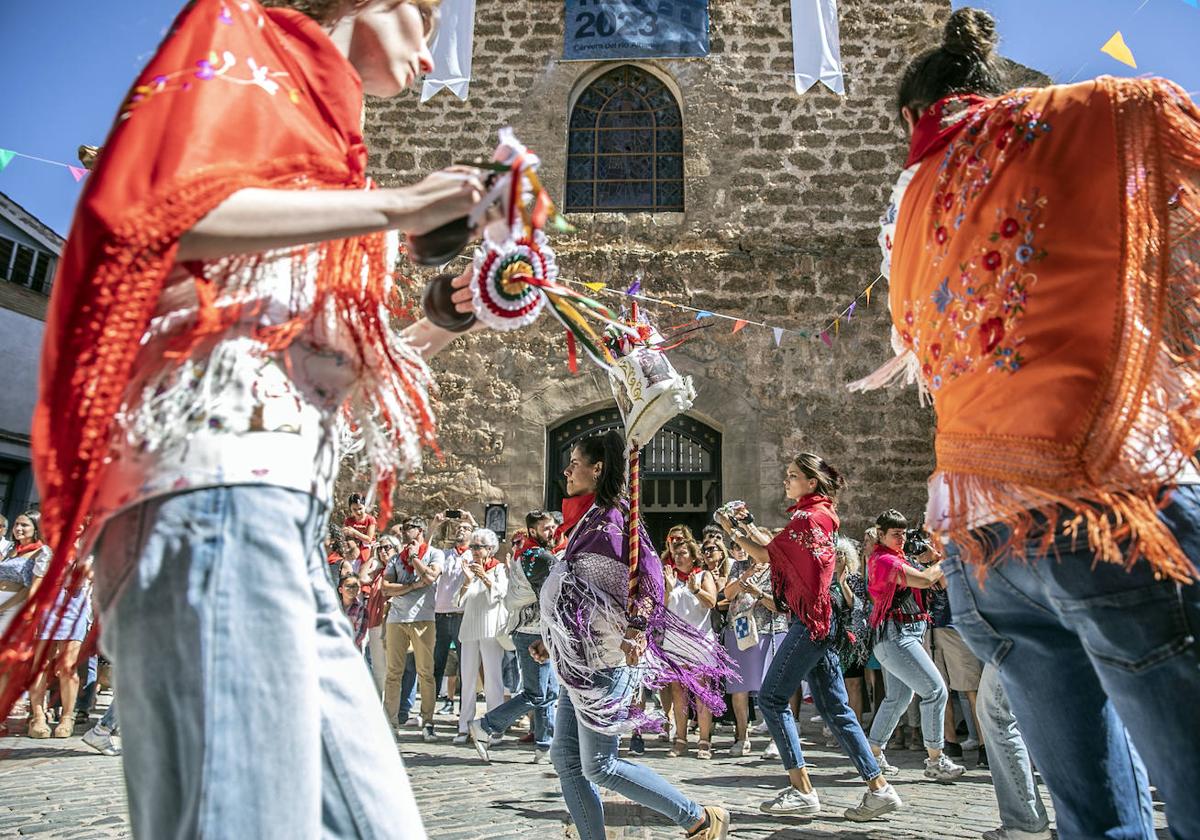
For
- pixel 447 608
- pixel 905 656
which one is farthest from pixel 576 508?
pixel 447 608

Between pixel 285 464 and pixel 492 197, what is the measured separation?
1.62 ft

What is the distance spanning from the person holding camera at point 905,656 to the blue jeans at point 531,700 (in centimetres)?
247

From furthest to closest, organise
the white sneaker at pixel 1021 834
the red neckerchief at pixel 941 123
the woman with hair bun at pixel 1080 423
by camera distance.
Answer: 1. the white sneaker at pixel 1021 834
2. the red neckerchief at pixel 941 123
3. the woman with hair bun at pixel 1080 423

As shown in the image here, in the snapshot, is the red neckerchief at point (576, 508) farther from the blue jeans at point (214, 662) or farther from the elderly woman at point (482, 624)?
the elderly woman at point (482, 624)

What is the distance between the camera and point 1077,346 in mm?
1629

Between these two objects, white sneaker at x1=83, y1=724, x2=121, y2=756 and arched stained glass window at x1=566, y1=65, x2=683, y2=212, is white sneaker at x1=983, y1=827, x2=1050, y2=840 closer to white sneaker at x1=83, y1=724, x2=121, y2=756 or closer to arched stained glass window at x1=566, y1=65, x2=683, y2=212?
white sneaker at x1=83, y1=724, x2=121, y2=756

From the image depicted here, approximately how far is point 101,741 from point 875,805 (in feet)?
18.2

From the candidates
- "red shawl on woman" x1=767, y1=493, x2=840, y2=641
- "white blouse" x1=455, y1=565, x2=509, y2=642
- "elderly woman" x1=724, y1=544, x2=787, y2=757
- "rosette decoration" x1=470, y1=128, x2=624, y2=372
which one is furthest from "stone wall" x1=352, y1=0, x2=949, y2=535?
"rosette decoration" x1=470, y1=128, x2=624, y2=372

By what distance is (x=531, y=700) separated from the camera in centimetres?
718

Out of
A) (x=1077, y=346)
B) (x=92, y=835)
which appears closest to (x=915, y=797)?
(x=92, y=835)

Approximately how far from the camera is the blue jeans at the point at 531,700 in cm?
686

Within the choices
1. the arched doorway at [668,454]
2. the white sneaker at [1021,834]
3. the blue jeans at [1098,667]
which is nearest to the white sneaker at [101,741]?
the arched doorway at [668,454]

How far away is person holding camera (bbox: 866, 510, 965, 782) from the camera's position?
623 centimetres

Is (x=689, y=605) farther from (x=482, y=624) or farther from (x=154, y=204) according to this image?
(x=154, y=204)
